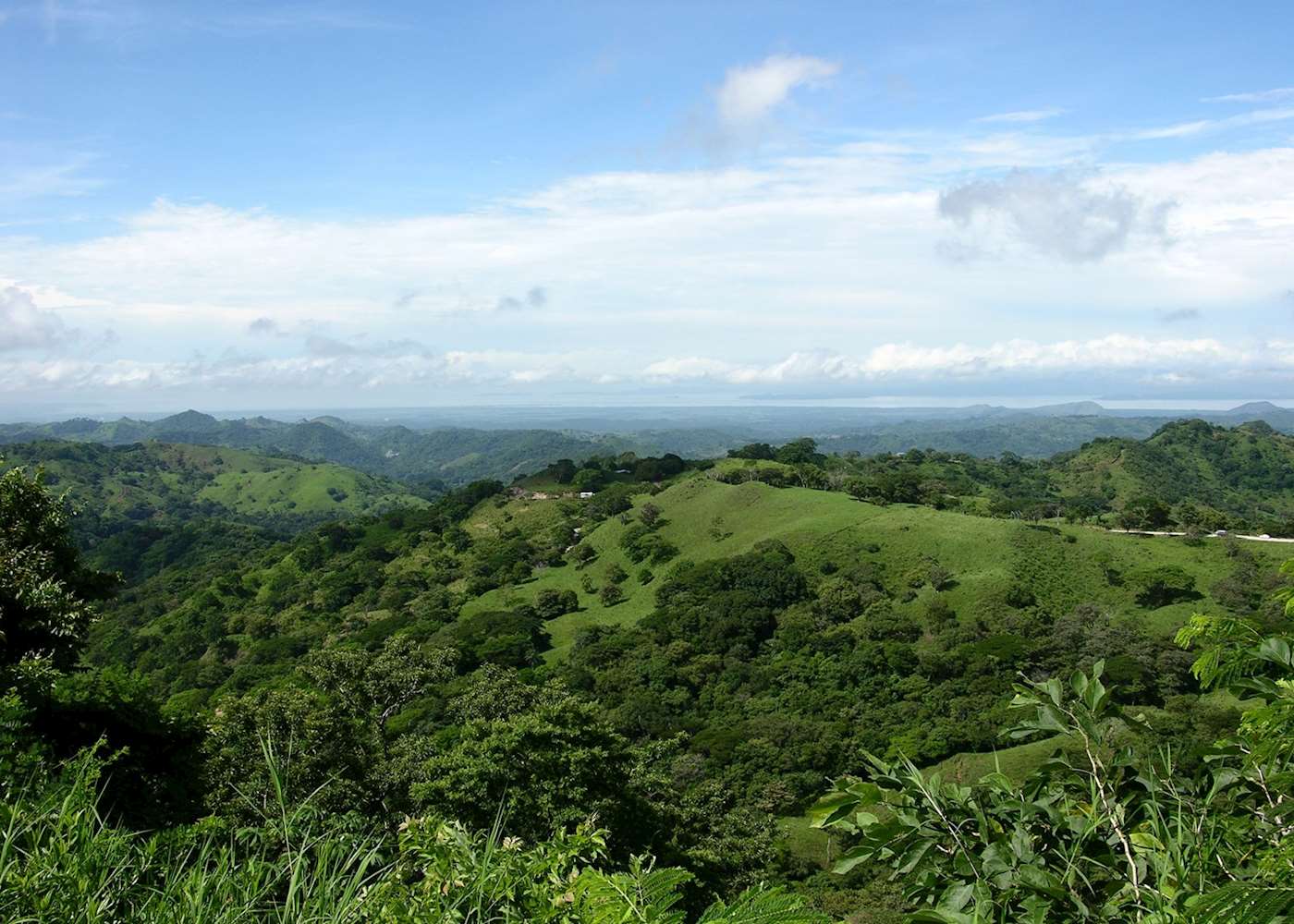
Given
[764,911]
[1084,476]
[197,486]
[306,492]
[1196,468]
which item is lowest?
[306,492]

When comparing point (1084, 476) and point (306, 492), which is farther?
point (306, 492)

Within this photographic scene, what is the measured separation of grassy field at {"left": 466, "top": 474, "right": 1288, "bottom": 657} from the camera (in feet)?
167

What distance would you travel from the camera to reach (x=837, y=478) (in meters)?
85.7

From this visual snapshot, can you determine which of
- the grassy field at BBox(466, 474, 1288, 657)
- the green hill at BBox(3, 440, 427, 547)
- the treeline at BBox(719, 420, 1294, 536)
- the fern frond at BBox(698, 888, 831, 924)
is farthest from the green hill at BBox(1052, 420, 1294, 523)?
the green hill at BBox(3, 440, 427, 547)

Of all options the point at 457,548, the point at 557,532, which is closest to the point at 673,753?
the point at 557,532

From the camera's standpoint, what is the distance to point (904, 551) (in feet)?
190

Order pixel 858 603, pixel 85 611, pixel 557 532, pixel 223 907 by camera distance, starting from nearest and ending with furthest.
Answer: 1. pixel 223 907
2. pixel 85 611
3. pixel 858 603
4. pixel 557 532

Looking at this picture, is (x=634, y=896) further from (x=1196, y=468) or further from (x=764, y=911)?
(x=1196, y=468)

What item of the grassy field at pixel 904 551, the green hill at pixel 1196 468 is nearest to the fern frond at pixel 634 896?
the grassy field at pixel 904 551

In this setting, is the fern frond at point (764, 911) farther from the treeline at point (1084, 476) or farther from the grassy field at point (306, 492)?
the grassy field at point (306, 492)

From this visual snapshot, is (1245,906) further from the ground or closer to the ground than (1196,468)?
further from the ground

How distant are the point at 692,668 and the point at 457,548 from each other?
38608 mm

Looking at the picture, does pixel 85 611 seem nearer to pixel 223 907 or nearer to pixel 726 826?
pixel 223 907

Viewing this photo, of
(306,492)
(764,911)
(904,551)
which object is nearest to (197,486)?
(306,492)
